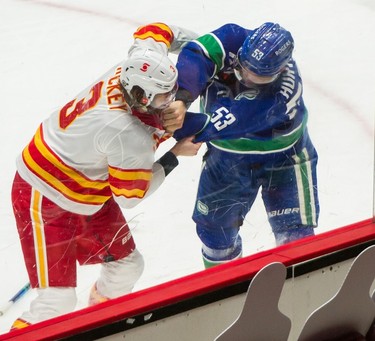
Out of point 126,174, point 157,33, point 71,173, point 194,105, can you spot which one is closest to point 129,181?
point 126,174

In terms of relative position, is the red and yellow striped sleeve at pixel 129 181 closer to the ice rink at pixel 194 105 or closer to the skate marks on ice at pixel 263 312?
the ice rink at pixel 194 105

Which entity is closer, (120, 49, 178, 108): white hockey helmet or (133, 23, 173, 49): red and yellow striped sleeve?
(120, 49, 178, 108): white hockey helmet

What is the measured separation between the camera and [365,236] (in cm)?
257

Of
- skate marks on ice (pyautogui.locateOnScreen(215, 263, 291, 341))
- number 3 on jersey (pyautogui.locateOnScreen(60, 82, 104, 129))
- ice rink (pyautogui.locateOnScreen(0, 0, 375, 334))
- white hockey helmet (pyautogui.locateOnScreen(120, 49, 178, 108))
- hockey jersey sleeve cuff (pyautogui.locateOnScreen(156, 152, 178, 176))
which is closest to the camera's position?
skate marks on ice (pyautogui.locateOnScreen(215, 263, 291, 341))

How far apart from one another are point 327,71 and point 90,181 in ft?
4.28

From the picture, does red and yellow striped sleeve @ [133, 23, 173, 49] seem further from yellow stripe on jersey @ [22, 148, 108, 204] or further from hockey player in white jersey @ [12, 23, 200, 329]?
yellow stripe on jersey @ [22, 148, 108, 204]

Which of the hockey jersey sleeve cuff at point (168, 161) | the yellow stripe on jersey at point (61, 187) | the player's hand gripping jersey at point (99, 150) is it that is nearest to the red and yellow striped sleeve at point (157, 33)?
the player's hand gripping jersey at point (99, 150)

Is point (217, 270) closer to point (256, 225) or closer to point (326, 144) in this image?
point (256, 225)

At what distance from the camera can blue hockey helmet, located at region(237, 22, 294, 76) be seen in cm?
248

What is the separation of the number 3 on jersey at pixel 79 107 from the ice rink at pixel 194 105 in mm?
229

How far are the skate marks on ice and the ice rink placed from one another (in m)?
0.41

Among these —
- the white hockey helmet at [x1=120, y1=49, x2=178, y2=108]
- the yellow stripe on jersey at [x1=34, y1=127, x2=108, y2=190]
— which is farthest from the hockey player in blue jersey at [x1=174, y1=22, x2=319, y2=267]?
the yellow stripe on jersey at [x1=34, y1=127, x2=108, y2=190]

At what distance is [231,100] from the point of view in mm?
2561

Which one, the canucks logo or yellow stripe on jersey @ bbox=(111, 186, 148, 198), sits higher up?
the canucks logo
